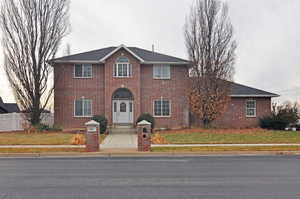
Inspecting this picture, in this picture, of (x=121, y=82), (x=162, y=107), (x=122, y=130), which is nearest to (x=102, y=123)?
(x=122, y=130)

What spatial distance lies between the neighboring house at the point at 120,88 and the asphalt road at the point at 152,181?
17.1m

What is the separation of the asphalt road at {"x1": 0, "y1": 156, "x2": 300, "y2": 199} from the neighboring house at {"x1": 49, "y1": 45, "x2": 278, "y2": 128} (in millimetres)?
17143

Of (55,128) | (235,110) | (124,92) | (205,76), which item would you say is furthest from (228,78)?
(55,128)

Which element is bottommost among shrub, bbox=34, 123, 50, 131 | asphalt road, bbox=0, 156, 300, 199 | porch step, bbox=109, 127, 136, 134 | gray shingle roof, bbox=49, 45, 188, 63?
asphalt road, bbox=0, 156, 300, 199

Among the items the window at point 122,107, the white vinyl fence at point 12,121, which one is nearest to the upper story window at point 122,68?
the window at point 122,107

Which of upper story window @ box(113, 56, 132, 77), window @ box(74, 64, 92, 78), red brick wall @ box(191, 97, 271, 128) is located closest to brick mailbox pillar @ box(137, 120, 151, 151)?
upper story window @ box(113, 56, 132, 77)

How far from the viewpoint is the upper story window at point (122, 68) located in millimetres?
29500

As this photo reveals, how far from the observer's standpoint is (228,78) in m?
28.3

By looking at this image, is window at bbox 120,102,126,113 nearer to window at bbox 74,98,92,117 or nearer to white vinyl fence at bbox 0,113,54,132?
window at bbox 74,98,92,117

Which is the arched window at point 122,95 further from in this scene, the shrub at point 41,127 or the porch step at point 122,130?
the shrub at point 41,127

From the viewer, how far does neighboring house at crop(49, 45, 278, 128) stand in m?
29.4

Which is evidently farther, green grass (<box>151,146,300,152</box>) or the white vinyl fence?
the white vinyl fence

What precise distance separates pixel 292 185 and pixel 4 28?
2591 cm

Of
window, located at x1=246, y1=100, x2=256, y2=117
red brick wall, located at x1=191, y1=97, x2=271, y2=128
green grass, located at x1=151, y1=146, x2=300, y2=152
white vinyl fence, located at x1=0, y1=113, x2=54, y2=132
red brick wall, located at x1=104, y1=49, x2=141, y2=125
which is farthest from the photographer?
window, located at x1=246, y1=100, x2=256, y2=117
